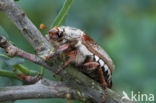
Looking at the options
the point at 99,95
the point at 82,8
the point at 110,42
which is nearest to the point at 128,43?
the point at 110,42

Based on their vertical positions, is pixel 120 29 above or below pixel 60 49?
above

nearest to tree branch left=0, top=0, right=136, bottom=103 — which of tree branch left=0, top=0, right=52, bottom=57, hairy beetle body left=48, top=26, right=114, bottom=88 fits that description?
tree branch left=0, top=0, right=52, bottom=57

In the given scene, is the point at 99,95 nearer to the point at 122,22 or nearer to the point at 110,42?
the point at 110,42

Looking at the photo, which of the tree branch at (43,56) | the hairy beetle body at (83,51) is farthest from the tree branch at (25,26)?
the hairy beetle body at (83,51)

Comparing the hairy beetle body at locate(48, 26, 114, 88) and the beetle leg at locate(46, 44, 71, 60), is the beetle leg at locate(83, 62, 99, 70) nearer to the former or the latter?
the hairy beetle body at locate(48, 26, 114, 88)

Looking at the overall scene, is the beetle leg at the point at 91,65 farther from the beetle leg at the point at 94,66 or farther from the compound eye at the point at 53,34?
the compound eye at the point at 53,34

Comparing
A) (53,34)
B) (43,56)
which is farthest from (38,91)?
(53,34)

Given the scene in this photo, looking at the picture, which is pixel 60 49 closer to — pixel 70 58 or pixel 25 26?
pixel 70 58

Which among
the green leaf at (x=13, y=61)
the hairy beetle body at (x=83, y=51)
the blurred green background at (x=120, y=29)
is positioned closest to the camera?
the green leaf at (x=13, y=61)

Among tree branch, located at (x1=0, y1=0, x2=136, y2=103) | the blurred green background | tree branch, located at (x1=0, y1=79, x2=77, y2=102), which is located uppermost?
the blurred green background
